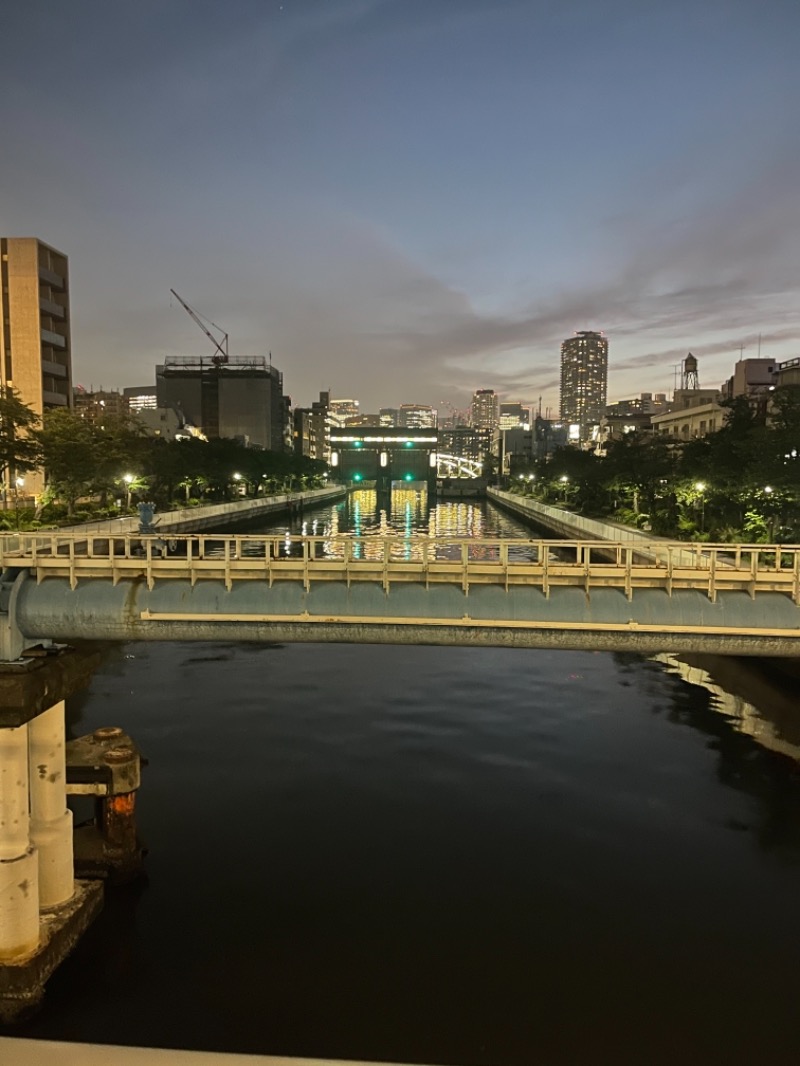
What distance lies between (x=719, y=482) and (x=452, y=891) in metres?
48.5

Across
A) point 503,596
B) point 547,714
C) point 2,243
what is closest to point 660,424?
point 2,243

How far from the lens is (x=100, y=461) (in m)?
67.2

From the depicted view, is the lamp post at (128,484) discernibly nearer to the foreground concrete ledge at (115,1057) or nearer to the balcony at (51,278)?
the balcony at (51,278)

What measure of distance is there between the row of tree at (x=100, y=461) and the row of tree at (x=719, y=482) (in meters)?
53.8

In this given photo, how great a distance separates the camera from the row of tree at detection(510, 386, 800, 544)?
46562 mm

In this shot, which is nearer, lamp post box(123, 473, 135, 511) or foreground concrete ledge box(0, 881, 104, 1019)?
foreground concrete ledge box(0, 881, 104, 1019)

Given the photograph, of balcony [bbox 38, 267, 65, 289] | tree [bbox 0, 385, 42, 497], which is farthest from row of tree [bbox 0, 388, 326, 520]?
balcony [bbox 38, 267, 65, 289]

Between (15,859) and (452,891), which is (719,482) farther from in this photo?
(15,859)

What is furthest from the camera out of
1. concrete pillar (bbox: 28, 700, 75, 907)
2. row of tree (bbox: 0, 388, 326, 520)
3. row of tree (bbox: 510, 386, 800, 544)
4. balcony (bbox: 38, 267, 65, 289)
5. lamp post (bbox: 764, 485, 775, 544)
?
balcony (bbox: 38, 267, 65, 289)

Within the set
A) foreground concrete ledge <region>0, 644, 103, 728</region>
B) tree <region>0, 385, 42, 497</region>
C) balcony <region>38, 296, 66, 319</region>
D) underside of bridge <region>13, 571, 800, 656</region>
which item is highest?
balcony <region>38, 296, 66, 319</region>

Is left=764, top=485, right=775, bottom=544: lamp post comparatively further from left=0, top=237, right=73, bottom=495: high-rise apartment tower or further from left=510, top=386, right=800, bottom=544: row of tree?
left=0, top=237, right=73, bottom=495: high-rise apartment tower

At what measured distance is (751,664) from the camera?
35.4 meters

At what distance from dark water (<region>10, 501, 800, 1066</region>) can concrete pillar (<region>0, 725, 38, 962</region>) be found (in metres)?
1.75

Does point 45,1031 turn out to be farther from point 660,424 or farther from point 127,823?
point 660,424
